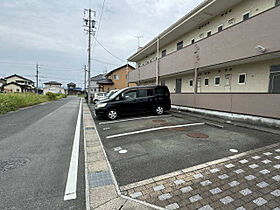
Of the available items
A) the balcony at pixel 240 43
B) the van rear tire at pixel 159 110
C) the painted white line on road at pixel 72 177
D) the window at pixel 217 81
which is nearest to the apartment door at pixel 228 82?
the window at pixel 217 81

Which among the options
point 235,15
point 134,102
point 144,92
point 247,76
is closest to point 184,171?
point 134,102

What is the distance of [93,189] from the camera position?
202 cm

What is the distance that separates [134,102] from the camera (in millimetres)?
7449

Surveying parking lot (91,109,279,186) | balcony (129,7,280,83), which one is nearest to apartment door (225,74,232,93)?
balcony (129,7,280,83)

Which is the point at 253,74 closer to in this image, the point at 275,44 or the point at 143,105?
the point at 275,44

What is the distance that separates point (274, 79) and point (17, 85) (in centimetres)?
6404

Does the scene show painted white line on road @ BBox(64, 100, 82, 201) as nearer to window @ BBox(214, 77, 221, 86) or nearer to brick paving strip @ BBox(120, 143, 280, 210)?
brick paving strip @ BBox(120, 143, 280, 210)

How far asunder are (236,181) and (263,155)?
146 centimetres

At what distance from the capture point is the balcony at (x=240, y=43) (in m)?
4.75

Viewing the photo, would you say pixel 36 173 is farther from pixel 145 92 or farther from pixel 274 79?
pixel 274 79

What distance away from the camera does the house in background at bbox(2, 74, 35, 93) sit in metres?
46.3

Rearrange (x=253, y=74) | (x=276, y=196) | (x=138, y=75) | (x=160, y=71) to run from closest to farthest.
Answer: (x=276, y=196)
(x=253, y=74)
(x=160, y=71)
(x=138, y=75)

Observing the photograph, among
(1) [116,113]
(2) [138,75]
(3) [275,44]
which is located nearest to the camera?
(3) [275,44]

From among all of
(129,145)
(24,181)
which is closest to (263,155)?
(129,145)
